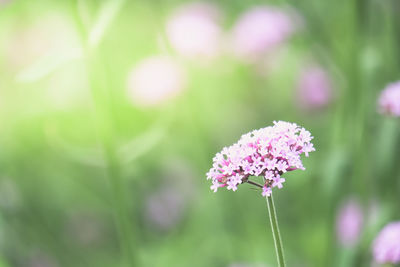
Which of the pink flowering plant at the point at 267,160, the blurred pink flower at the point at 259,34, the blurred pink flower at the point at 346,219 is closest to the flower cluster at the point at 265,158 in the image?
the pink flowering plant at the point at 267,160

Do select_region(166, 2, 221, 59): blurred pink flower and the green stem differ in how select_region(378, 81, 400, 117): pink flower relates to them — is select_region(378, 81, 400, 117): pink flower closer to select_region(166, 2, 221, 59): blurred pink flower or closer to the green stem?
the green stem

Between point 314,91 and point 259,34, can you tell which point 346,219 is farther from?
point 259,34

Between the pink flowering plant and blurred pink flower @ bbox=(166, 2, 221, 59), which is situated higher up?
blurred pink flower @ bbox=(166, 2, 221, 59)

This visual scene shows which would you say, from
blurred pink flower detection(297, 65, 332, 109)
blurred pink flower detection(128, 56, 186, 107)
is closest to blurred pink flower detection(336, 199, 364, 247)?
blurred pink flower detection(297, 65, 332, 109)

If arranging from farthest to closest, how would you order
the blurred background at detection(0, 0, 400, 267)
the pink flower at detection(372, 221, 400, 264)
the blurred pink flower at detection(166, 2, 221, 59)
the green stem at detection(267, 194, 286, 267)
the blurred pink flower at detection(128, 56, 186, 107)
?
the blurred pink flower at detection(166, 2, 221, 59) < the blurred pink flower at detection(128, 56, 186, 107) < the blurred background at detection(0, 0, 400, 267) < the pink flower at detection(372, 221, 400, 264) < the green stem at detection(267, 194, 286, 267)

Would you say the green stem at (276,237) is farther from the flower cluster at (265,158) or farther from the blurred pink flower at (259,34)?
the blurred pink flower at (259,34)

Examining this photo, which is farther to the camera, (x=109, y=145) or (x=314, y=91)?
(x=314, y=91)

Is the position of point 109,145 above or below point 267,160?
above

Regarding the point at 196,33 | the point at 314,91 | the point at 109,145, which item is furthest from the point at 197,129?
the point at 314,91
